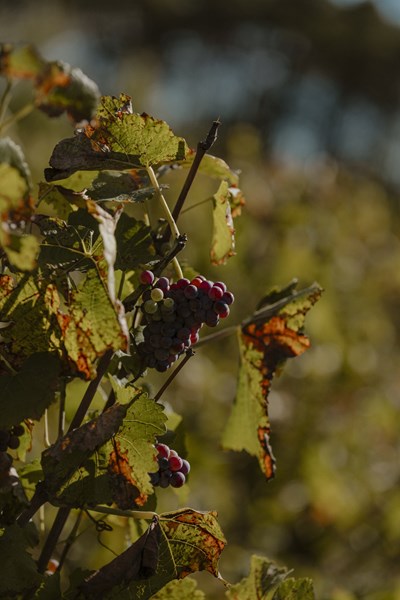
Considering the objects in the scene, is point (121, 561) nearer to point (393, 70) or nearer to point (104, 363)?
point (104, 363)

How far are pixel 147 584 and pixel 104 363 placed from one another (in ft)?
0.66

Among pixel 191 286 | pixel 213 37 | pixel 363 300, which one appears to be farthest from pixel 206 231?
pixel 213 37

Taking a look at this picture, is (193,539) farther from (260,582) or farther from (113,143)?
(113,143)

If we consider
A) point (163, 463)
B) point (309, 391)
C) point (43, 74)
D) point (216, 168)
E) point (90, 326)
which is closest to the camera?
point (43, 74)

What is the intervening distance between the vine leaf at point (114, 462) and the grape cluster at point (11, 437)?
0.06 meters

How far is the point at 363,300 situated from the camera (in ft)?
12.0

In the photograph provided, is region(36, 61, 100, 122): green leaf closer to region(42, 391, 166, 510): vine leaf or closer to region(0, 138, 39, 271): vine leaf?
region(0, 138, 39, 271): vine leaf

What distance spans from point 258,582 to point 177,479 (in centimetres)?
22

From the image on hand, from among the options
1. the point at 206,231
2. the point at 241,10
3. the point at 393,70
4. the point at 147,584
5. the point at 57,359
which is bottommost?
the point at 147,584

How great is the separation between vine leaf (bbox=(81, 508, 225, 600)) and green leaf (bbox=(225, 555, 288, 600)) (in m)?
0.14

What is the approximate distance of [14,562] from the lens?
2.17ft

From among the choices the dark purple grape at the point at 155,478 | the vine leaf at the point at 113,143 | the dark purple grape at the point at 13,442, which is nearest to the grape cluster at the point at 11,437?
the dark purple grape at the point at 13,442

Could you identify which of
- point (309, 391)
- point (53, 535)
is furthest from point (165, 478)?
point (309, 391)

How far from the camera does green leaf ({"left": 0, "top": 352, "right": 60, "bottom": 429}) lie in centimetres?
66
